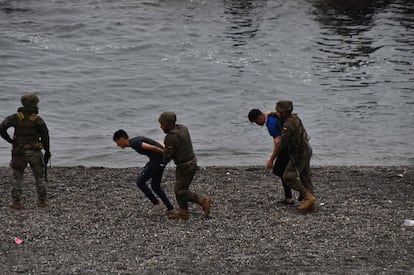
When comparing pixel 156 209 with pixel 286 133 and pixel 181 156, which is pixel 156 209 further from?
pixel 286 133

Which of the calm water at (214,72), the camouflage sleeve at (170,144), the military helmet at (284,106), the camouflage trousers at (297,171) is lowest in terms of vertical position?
the calm water at (214,72)

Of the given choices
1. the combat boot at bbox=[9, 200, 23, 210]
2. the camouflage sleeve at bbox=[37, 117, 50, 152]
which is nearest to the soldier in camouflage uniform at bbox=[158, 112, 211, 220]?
the camouflage sleeve at bbox=[37, 117, 50, 152]

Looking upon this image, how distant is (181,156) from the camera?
512 inches

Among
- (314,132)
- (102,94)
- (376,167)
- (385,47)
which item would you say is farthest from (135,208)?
(385,47)

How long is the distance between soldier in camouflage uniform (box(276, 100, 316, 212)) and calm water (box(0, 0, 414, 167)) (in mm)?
7324

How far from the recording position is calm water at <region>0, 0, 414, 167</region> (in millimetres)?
24078

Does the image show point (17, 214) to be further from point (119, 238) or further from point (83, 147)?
point (83, 147)

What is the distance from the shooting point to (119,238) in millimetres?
12688

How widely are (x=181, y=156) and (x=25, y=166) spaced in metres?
2.92

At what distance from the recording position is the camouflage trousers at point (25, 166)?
1391cm

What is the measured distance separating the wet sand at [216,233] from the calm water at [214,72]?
18.0 ft

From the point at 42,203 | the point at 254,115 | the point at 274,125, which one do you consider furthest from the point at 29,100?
the point at 274,125

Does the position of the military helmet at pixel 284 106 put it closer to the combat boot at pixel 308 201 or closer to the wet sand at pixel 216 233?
the combat boot at pixel 308 201

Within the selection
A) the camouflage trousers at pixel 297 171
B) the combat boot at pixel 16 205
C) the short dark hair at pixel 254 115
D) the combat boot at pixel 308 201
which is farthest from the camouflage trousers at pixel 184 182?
the combat boot at pixel 16 205
